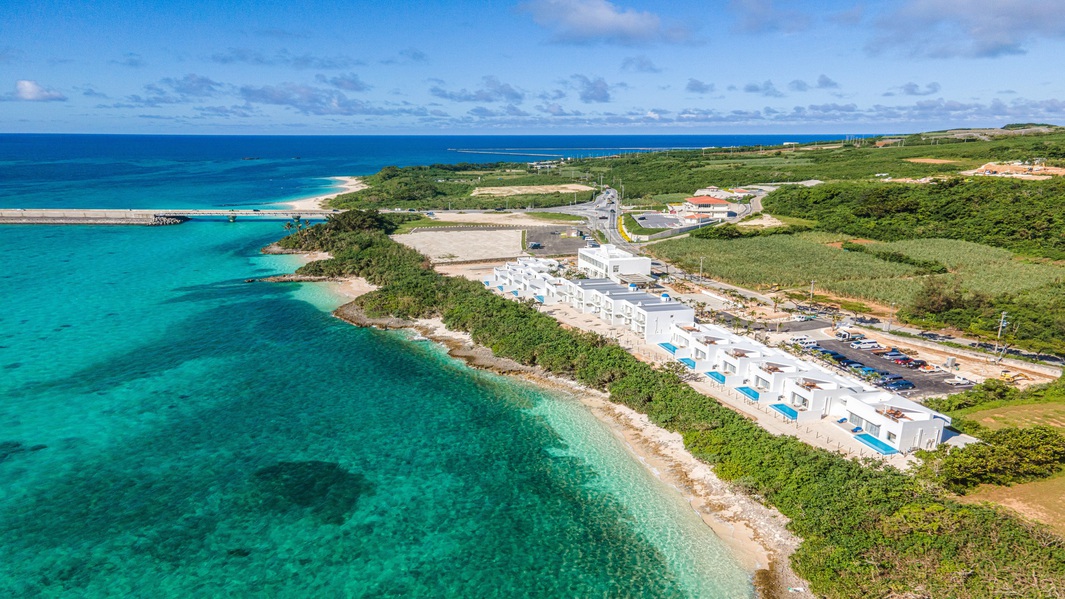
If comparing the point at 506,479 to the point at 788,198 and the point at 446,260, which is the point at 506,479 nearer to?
the point at 446,260

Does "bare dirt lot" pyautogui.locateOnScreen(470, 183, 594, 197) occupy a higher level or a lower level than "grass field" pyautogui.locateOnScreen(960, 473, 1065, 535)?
higher

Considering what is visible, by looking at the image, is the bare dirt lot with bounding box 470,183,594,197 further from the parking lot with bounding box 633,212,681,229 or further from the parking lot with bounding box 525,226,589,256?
the parking lot with bounding box 525,226,589,256

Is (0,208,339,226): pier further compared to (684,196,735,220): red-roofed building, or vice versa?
(0,208,339,226): pier

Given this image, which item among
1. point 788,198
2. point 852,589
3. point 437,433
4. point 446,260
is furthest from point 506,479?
point 788,198

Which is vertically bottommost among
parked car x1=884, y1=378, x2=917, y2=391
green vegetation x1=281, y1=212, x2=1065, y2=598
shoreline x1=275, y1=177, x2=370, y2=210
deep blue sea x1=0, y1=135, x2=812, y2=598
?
deep blue sea x1=0, y1=135, x2=812, y2=598

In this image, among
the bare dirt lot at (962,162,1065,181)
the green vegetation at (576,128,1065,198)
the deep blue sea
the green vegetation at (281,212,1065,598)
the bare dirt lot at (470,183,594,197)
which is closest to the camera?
the green vegetation at (281,212,1065,598)

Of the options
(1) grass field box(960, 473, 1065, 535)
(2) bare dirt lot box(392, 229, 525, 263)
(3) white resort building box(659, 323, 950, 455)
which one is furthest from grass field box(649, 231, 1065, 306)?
(1) grass field box(960, 473, 1065, 535)

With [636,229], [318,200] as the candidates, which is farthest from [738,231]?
[318,200]

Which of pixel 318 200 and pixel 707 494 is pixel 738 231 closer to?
pixel 707 494
